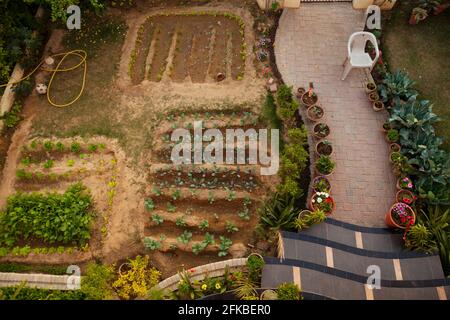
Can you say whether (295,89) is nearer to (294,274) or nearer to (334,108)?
(334,108)

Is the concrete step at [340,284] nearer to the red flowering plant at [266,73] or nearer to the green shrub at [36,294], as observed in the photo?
the green shrub at [36,294]

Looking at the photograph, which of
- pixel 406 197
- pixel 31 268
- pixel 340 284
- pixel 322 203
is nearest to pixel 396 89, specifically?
pixel 406 197

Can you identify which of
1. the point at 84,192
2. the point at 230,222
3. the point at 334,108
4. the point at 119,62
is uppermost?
the point at 119,62

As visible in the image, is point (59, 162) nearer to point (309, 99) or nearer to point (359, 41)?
point (309, 99)

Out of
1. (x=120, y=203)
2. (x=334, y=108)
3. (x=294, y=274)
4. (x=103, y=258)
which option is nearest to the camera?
(x=294, y=274)

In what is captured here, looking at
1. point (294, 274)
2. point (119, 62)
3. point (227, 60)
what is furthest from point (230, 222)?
point (119, 62)

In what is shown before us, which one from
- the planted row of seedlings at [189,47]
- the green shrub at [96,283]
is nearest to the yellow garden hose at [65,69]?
the planted row of seedlings at [189,47]
